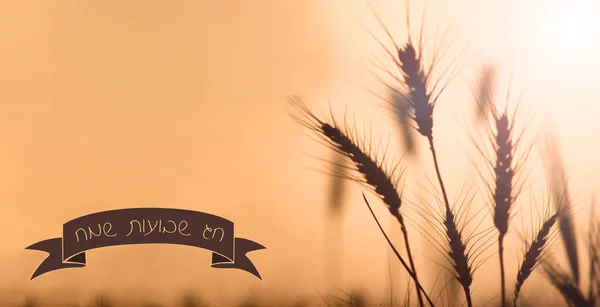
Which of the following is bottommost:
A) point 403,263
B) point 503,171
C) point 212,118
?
point 403,263

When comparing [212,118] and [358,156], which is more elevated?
[212,118]

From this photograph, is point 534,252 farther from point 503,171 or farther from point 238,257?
point 238,257

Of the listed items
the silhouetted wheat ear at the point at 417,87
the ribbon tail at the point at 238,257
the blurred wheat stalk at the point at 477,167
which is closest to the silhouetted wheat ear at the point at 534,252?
the blurred wheat stalk at the point at 477,167

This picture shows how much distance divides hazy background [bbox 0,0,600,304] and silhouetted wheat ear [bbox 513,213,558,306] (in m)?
0.05

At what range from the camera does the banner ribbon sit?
1042 millimetres

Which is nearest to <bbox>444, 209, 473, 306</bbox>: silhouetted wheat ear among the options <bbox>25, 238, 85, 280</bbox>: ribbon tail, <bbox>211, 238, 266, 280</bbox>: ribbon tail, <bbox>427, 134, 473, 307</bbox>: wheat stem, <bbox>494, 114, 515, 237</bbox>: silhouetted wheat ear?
<bbox>427, 134, 473, 307</bbox>: wheat stem

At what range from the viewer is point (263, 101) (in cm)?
106

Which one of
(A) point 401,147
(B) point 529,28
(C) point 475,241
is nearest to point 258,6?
(A) point 401,147

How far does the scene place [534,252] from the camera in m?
1.05

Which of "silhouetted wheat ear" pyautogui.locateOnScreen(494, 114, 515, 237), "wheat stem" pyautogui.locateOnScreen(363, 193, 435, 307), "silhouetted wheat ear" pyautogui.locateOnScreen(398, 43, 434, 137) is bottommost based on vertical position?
"wheat stem" pyautogui.locateOnScreen(363, 193, 435, 307)

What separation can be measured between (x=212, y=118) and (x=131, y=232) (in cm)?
33

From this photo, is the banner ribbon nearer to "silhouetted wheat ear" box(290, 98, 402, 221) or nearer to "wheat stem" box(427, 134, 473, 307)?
"silhouetted wheat ear" box(290, 98, 402, 221)

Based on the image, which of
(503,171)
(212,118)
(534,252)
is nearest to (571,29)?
(503,171)

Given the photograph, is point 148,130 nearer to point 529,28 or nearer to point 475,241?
point 475,241
